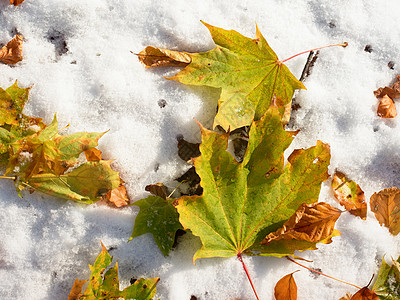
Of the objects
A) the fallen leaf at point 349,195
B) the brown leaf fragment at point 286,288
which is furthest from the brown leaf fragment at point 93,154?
the fallen leaf at point 349,195

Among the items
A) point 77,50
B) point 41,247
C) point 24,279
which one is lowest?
point 24,279

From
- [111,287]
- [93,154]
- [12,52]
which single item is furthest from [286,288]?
[12,52]

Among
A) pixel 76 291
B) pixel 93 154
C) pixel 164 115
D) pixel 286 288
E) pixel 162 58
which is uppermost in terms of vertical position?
pixel 162 58

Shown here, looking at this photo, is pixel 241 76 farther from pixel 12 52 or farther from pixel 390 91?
pixel 12 52

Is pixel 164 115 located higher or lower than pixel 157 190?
higher

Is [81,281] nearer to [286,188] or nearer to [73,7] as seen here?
[286,188]

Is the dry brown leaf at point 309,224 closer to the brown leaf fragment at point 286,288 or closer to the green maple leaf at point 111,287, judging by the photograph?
the brown leaf fragment at point 286,288

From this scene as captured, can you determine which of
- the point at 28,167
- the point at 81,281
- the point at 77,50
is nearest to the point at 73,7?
the point at 77,50
